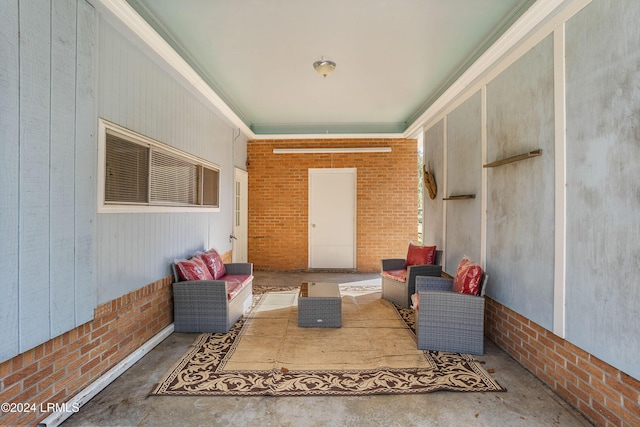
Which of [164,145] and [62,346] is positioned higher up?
[164,145]

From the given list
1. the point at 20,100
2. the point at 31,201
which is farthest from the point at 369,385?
the point at 20,100

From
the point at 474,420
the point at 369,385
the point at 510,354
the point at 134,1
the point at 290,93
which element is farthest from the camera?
the point at 290,93

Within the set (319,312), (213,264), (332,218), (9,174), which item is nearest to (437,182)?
(332,218)

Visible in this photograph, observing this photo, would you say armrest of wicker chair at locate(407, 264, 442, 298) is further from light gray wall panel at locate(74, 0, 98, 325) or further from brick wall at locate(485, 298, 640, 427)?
light gray wall panel at locate(74, 0, 98, 325)

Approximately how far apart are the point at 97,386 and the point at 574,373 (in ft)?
10.8

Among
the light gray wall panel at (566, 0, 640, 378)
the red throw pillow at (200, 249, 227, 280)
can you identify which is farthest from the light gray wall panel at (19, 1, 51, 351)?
the light gray wall panel at (566, 0, 640, 378)

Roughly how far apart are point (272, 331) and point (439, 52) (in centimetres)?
354

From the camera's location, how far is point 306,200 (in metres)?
6.38

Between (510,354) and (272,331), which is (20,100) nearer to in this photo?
(272,331)

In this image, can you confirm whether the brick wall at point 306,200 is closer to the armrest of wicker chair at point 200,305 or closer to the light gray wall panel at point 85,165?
the armrest of wicker chair at point 200,305

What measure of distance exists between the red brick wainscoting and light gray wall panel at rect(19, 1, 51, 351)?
15 cm

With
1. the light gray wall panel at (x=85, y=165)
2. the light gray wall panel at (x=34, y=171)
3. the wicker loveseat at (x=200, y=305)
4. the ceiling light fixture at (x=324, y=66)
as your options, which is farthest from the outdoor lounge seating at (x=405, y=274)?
the light gray wall panel at (x=34, y=171)

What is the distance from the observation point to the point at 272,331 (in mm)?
3176

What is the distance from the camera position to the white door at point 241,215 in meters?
5.89
